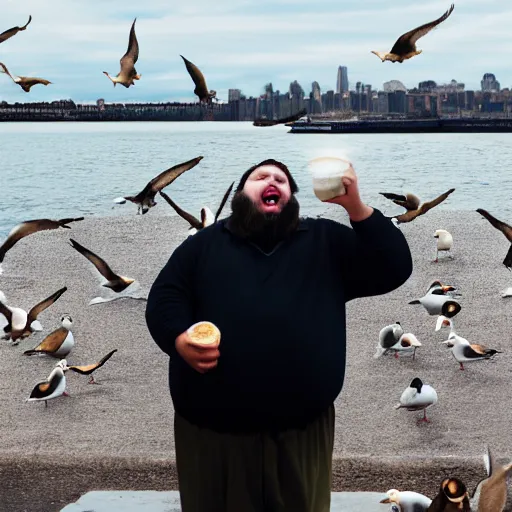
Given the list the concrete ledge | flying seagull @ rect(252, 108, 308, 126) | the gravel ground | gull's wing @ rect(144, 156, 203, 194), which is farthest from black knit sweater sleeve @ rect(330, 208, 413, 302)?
the gravel ground

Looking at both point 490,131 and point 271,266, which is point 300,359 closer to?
point 271,266

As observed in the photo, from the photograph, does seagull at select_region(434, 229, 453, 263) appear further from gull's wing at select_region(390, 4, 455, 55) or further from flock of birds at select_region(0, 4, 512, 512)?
gull's wing at select_region(390, 4, 455, 55)

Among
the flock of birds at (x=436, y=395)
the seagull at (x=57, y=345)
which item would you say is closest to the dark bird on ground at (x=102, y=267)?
the seagull at (x=57, y=345)

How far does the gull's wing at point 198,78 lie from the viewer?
5340 millimetres

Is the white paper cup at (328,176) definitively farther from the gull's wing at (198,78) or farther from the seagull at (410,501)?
the seagull at (410,501)

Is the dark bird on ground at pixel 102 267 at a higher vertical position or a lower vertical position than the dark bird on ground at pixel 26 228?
lower

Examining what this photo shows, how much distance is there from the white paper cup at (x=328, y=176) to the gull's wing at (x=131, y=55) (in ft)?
8.47

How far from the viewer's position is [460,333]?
9.74m

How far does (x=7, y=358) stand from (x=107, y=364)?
1.11 m

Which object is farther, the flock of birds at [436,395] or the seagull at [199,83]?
the seagull at [199,83]

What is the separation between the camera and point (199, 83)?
5.40m

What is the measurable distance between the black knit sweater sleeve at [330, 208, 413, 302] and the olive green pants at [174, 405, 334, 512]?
0.56 metres

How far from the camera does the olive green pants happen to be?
3.63m

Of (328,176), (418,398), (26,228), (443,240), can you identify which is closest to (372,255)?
(328,176)
